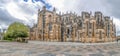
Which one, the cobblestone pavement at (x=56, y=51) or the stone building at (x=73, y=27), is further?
the stone building at (x=73, y=27)

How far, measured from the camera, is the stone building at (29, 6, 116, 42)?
67.4 metres

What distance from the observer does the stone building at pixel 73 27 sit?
6738 centimetres

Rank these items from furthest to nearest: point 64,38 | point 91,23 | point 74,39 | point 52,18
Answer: point 52,18 < point 64,38 < point 74,39 < point 91,23

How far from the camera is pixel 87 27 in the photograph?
223 feet

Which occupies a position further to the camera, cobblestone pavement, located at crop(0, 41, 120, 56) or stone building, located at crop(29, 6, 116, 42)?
stone building, located at crop(29, 6, 116, 42)

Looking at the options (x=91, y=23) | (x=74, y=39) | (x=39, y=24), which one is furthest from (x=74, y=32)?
(x=39, y=24)

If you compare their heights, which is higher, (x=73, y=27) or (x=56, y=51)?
(x=73, y=27)

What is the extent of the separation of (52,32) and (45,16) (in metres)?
11.6

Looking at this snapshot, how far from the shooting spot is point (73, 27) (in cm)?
7375

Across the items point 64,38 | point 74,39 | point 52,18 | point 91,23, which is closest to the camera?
point 91,23

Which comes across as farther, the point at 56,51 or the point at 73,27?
the point at 73,27

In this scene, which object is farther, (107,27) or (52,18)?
(52,18)

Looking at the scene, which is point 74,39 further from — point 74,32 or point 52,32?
point 52,32

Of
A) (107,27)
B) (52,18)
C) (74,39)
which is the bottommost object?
(74,39)
